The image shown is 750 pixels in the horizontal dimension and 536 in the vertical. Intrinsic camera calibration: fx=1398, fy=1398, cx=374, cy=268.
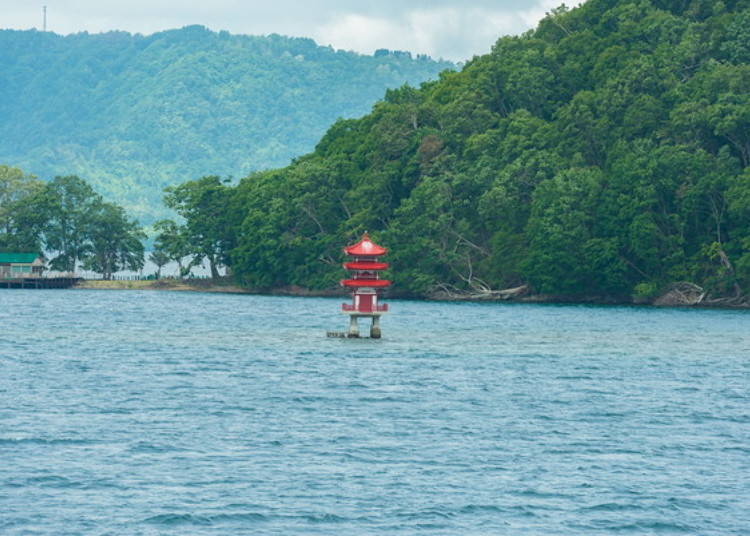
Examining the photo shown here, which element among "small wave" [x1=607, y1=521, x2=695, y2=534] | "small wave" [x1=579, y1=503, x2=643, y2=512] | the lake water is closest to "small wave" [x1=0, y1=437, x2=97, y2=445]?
the lake water

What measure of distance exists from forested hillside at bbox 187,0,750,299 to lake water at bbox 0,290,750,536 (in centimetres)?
4587

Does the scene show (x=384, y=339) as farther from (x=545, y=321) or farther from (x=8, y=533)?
(x=8, y=533)

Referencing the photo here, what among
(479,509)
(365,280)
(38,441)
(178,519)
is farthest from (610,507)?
(365,280)

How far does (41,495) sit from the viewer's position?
43.9 metres

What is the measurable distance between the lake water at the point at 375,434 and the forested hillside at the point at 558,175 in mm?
45872

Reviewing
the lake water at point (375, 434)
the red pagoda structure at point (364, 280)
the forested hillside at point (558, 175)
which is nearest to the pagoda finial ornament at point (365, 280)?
the red pagoda structure at point (364, 280)

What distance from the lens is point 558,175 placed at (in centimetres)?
15900

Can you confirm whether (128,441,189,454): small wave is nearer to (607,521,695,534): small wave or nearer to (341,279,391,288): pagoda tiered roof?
(607,521,695,534): small wave

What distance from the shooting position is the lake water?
42469mm

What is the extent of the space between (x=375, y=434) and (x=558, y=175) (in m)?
106

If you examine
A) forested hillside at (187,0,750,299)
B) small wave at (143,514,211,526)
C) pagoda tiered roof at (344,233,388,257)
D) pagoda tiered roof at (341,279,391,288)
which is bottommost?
small wave at (143,514,211,526)

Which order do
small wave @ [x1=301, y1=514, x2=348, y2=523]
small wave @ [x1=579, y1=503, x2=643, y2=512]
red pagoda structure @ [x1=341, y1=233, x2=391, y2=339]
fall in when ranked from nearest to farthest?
small wave @ [x1=301, y1=514, x2=348, y2=523]
small wave @ [x1=579, y1=503, x2=643, y2=512]
red pagoda structure @ [x1=341, y1=233, x2=391, y2=339]

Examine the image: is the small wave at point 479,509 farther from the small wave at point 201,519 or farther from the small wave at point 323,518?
the small wave at point 201,519

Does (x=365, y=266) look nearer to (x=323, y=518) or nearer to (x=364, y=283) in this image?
(x=364, y=283)
